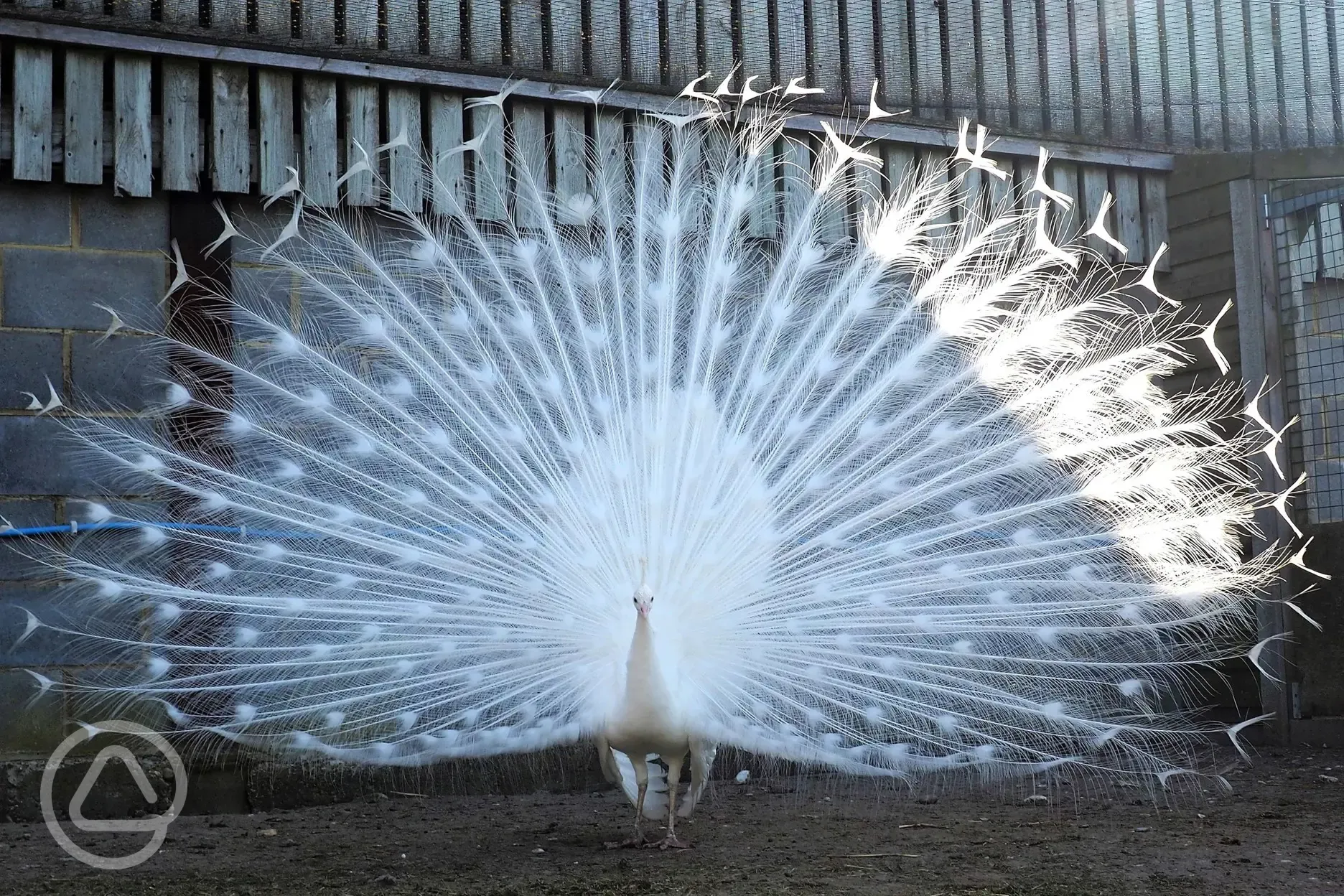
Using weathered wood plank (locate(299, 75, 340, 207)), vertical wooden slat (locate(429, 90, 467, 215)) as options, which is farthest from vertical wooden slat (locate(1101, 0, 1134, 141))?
weathered wood plank (locate(299, 75, 340, 207))

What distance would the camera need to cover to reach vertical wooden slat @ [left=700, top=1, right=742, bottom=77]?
752 centimetres

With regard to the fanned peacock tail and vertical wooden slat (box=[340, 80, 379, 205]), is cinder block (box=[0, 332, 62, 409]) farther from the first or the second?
vertical wooden slat (box=[340, 80, 379, 205])

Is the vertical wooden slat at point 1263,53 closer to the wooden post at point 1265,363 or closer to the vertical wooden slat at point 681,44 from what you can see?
the wooden post at point 1265,363

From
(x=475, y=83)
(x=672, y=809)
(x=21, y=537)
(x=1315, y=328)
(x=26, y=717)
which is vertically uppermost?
(x=475, y=83)

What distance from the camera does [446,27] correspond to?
6.98 meters

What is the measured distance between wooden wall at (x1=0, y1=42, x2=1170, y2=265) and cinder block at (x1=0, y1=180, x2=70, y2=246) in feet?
0.33

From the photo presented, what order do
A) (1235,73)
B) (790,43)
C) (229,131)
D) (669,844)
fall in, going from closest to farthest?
1. (669,844)
2. (229,131)
3. (790,43)
4. (1235,73)

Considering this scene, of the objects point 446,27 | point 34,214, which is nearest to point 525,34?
point 446,27

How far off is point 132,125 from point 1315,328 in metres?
6.52

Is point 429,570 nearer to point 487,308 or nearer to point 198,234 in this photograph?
point 487,308

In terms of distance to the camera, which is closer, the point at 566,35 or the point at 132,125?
the point at 132,125

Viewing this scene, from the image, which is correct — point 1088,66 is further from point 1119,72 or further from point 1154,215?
point 1154,215

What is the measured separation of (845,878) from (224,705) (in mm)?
2598

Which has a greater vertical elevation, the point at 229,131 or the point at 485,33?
the point at 485,33
